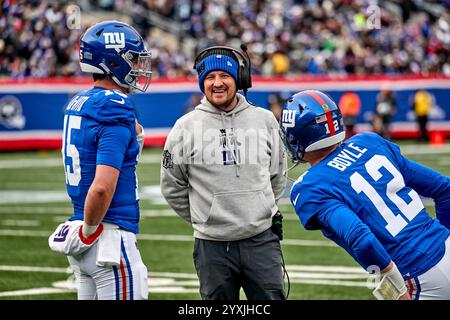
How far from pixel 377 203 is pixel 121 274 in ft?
4.42

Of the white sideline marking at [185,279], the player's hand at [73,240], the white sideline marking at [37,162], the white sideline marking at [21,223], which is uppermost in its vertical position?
the player's hand at [73,240]

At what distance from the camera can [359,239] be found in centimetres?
465

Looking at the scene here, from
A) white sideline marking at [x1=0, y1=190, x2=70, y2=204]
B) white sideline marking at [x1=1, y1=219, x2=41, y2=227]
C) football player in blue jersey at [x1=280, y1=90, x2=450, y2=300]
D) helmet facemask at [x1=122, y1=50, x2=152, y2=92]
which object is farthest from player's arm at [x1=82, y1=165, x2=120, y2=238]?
white sideline marking at [x1=0, y1=190, x2=70, y2=204]

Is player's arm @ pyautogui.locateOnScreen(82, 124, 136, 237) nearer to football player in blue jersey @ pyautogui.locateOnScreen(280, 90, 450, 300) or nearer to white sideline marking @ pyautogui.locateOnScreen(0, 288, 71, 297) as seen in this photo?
football player in blue jersey @ pyautogui.locateOnScreen(280, 90, 450, 300)

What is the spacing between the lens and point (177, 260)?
436 inches

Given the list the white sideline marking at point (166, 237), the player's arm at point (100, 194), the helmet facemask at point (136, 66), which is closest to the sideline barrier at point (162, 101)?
the white sideline marking at point (166, 237)

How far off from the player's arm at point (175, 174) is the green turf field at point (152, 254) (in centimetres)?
300

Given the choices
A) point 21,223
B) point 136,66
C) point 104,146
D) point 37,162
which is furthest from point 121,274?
point 37,162

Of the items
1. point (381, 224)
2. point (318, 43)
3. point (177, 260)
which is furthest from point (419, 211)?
point (318, 43)

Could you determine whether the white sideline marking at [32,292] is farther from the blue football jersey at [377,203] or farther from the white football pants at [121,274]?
the blue football jersey at [377,203]

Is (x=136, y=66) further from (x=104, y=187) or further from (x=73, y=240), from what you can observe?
(x=73, y=240)

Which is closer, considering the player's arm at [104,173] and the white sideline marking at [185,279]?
the player's arm at [104,173]

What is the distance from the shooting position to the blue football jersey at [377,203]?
4.94 m
